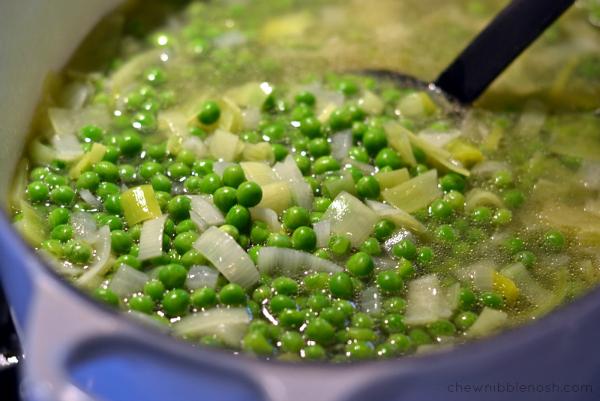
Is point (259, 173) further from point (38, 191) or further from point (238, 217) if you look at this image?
point (38, 191)

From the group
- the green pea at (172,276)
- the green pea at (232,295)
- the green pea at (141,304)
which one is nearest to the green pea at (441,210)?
the green pea at (232,295)

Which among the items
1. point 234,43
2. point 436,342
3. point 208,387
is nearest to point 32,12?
point 234,43

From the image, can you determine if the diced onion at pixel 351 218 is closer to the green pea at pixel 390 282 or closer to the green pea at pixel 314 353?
the green pea at pixel 390 282

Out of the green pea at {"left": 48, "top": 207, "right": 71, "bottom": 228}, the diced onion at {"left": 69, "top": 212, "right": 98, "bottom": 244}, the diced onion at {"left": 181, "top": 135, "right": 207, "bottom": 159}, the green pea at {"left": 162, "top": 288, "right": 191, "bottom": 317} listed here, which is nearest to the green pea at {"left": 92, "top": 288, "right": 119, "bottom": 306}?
the green pea at {"left": 162, "top": 288, "right": 191, "bottom": 317}

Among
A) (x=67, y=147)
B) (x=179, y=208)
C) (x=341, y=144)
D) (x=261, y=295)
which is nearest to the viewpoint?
(x=261, y=295)

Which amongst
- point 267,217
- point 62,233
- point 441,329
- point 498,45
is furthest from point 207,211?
point 498,45

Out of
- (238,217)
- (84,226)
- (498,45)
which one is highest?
(498,45)

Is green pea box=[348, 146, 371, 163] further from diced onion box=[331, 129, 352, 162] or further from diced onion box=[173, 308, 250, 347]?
diced onion box=[173, 308, 250, 347]
